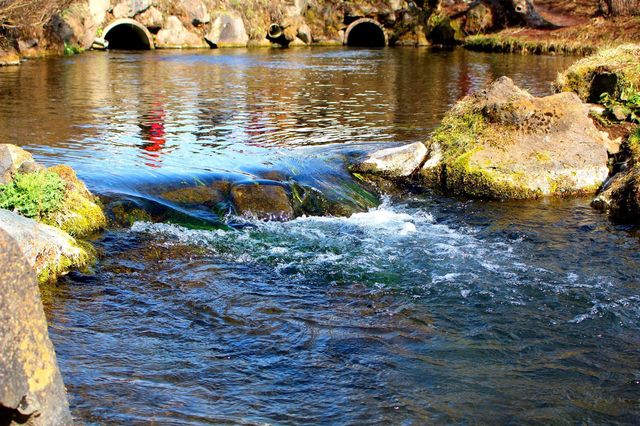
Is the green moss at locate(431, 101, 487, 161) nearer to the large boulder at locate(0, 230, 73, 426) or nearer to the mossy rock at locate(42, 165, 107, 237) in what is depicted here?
the mossy rock at locate(42, 165, 107, 237)

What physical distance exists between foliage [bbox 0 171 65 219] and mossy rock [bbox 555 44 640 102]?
10603mm

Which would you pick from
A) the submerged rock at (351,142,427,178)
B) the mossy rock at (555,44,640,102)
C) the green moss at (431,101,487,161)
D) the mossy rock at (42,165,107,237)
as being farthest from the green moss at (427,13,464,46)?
the mossy rock at (42,165,107,237)

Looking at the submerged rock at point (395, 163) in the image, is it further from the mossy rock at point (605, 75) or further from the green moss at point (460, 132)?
the mossy rock at point (605, 75)

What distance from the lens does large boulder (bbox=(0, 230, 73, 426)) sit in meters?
3.85

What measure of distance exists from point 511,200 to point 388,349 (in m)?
6.18

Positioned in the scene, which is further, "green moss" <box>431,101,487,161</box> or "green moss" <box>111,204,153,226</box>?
"green moss" <box>431,101,487,161</box>

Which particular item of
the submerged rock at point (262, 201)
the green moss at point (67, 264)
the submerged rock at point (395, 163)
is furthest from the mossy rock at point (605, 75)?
the green moss at point (67, 264)

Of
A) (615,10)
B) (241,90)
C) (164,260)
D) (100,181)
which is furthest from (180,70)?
(615,10)

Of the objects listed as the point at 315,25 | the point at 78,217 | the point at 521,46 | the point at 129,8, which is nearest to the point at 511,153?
the point at 78,217

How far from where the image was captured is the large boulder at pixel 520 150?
40.0 feet

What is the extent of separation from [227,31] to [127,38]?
20.3 ft

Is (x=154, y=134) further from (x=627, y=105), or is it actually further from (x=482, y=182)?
(x=627, y=105)

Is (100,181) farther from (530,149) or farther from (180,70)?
(180,70)

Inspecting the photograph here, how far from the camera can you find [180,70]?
30891 millimetres
